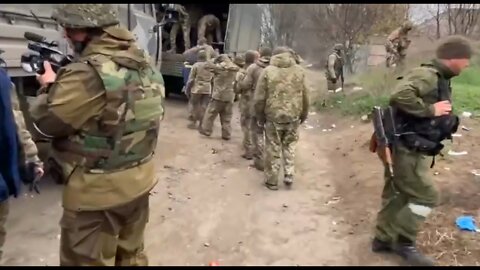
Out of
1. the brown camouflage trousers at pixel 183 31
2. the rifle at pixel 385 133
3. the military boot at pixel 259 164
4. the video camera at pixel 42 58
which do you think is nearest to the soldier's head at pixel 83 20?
the video camera at pixel 42 58

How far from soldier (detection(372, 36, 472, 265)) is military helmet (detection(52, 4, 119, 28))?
7.70 feet

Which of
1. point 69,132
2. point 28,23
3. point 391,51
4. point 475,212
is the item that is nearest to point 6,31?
point 28,23

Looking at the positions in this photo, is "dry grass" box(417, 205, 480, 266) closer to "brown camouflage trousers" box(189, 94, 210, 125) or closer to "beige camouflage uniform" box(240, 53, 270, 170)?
"beige camouflage uniform" box(240, 53, 270, 170)

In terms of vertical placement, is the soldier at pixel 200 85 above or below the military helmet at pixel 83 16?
below

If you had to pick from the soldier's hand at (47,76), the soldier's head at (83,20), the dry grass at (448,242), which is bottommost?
the dry grass at (448,242)

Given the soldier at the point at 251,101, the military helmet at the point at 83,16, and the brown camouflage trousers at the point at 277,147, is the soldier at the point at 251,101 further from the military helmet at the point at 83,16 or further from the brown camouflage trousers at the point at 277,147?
the military helmet at the point at 83,16

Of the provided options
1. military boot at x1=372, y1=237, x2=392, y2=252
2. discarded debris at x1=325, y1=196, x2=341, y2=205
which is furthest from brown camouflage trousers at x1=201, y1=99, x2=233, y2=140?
military boot at x1=372, y1=237, x2=392, y2=252

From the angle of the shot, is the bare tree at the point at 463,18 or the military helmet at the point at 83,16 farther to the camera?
the bare tree at the point at 463,18

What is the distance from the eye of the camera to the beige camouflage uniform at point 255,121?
7.79 metres

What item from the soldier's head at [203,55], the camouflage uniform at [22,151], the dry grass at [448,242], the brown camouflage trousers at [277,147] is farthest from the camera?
the soldier's head at [203,55]

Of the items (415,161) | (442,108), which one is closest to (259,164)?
(415,161)

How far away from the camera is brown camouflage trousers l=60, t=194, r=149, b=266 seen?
299 centimetres

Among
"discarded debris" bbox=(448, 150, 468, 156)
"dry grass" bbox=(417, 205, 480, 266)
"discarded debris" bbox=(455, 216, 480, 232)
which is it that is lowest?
"discarded debris" bbox=(448, 150, 468, 156)

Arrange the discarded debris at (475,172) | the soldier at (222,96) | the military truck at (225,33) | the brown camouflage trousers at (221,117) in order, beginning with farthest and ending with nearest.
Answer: the military truck at (225,33), the brown camouflage trousers at (221,117), the soldier at (222,96), the discarded debris at (475,172)
